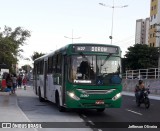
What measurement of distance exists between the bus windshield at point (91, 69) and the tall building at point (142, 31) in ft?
450

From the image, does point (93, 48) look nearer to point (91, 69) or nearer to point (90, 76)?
point (91, 69)

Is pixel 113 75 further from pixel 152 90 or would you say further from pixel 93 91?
pixel 152 90

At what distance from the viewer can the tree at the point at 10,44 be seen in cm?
4991

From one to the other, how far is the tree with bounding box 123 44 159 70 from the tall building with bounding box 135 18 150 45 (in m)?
64.2

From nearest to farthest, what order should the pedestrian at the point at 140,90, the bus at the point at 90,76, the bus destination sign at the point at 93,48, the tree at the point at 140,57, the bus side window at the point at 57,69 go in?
the bus at the point at 90,76, the bus destination sign at the point at 93,48, the bus side window at the point at 57,69, the pedestrian at the point at 140,90, the tree at the point at 140,57

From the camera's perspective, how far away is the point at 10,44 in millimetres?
50062

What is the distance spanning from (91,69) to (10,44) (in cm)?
3490

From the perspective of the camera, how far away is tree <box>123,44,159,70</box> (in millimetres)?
86019

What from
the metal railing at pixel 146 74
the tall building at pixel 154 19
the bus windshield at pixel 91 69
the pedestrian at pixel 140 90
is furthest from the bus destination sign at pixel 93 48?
the tall building at pixel 154 19

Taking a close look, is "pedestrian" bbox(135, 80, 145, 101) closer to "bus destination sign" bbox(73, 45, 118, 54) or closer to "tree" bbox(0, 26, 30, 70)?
"bus destination sign" bbox(73, 45, 118, 54)

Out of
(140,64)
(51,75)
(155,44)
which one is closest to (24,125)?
(51,75)

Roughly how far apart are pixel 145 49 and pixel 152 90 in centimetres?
4585

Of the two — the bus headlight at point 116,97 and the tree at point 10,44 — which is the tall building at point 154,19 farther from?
the bus headlight at point 116,97

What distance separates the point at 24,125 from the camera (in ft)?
40.3
